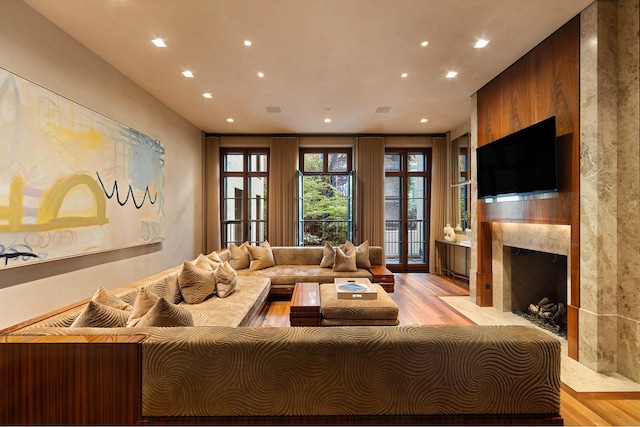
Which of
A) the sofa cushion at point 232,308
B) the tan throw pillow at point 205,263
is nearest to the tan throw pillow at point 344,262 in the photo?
the sofa cushion at point 232,308

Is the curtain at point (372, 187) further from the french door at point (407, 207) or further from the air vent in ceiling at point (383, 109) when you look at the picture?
the air vent in ceiling at point (383, 109)

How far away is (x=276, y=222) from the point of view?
19.7 feet

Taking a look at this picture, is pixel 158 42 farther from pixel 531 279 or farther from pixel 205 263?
pixel 531 279

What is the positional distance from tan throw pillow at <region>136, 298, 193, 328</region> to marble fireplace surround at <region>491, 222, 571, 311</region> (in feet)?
10.4

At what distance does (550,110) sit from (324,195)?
4.29 metres

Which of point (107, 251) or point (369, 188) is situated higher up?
point (369, 188)

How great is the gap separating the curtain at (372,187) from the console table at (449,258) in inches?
50.0

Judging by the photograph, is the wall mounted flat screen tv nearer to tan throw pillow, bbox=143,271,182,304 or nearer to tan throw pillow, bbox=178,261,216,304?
tan throw pillow, bbox=178,261,216,304

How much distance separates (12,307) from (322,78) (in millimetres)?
3694

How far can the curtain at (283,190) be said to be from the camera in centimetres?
599

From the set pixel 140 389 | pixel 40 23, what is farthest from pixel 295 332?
pixel 40 23

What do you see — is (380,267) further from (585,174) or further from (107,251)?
(107,251)

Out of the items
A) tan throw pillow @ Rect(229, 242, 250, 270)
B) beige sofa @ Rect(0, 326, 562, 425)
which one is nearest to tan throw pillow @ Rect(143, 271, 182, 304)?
beige sofa @ Rect(0, 326, 562, 425)

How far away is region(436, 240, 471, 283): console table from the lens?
5.45m
